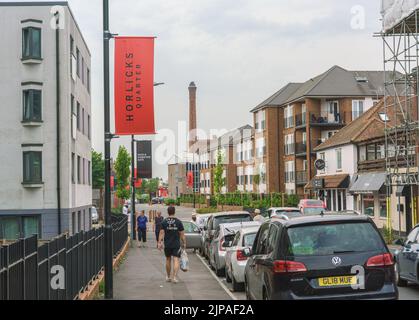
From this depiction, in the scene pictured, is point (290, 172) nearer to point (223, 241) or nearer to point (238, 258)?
point (223, 241)

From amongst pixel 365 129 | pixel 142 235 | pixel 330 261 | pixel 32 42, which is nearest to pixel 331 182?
pixel 365 129

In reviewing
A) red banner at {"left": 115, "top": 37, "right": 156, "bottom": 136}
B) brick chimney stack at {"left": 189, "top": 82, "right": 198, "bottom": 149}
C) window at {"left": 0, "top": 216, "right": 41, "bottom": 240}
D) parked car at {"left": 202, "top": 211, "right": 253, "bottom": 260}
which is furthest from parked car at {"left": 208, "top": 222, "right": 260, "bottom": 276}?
brick chimney stack at {"left": 189, "top": 82, "right": 198, "bottom": 149}

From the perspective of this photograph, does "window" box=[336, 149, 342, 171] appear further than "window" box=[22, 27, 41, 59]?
Yes

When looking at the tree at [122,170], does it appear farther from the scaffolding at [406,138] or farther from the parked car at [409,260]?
the parked car at [409,260]

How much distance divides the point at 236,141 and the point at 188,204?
1909cm

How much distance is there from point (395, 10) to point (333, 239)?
2865cm

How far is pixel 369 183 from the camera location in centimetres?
4241

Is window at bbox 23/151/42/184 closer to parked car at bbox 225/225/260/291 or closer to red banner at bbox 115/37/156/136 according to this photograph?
parked car at bbox 225/225/260/291

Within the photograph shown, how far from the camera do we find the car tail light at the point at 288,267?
8.92m

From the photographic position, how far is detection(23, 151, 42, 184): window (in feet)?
111
